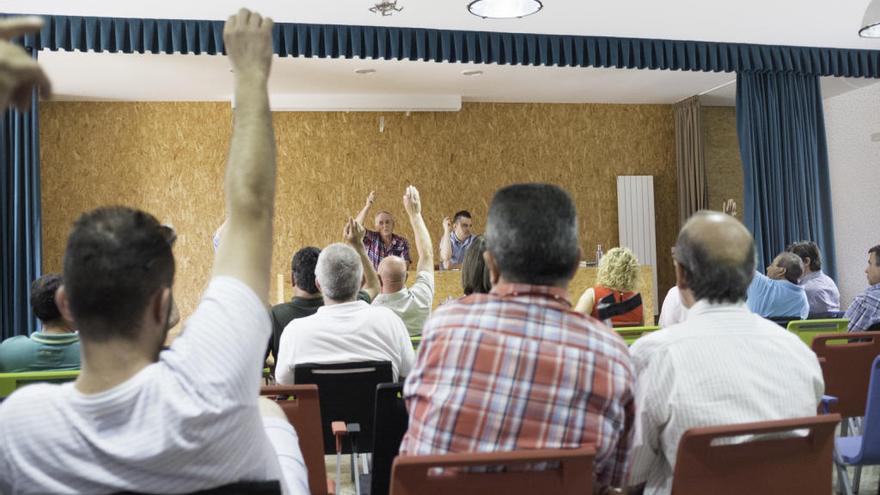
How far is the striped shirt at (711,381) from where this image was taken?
1521 mm

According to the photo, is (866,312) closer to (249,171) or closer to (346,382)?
(346,382)

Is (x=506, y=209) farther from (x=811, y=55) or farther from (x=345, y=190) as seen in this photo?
(x=345, y=190)

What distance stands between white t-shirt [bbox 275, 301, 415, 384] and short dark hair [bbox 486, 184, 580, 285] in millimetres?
1376

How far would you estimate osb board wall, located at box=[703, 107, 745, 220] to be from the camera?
9.43 metres

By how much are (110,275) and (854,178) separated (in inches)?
364

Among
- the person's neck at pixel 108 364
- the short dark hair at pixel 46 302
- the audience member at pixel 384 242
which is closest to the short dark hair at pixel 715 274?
the person's neck at pixel 108 364

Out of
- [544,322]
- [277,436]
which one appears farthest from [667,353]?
[277,436]

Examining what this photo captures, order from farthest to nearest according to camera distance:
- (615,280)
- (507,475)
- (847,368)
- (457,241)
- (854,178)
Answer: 1. (854,178)
2. (457,241)
3. (615,280)
4. (847,368)
5. (507,475)

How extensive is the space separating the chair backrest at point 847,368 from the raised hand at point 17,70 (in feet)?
9.54

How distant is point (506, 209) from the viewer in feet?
4.70

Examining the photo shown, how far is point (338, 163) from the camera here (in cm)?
876

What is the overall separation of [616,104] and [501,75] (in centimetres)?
228

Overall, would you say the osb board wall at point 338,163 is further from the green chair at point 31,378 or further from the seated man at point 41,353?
the green chair at point 31,378

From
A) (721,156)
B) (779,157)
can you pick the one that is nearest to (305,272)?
(779,157)
